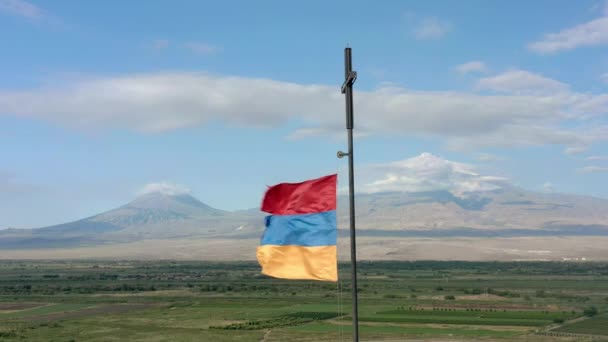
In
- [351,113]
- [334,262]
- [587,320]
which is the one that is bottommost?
[587,320]

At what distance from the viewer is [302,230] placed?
2183cm

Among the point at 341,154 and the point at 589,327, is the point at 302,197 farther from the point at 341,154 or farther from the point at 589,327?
the point at 589,327

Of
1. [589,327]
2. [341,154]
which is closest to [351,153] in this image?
[341,154]

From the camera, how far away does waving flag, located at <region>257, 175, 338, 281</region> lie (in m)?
21.3

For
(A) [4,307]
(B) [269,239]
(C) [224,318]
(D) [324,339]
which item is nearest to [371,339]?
(D) [324,339]

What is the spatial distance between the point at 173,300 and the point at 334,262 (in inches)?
5266

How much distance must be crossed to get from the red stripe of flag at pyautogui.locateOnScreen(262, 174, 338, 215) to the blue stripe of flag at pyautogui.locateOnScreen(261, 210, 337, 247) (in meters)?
0.19

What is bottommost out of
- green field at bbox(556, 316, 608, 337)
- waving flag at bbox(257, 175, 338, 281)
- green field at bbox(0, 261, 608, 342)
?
green field at bbox(556, 316, 608, 337)

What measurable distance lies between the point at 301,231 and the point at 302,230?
1.9 inches

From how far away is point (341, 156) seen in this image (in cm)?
2002

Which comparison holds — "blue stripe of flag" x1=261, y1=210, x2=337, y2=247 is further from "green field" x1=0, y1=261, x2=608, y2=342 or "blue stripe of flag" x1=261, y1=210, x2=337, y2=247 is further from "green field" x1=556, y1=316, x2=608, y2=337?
"green field" x1=556, y1=316, x2=608, y2=337

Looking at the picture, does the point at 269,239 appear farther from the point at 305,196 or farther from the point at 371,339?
the point at 371,339

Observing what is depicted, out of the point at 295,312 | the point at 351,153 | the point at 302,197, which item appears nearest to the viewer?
the point at 351,153

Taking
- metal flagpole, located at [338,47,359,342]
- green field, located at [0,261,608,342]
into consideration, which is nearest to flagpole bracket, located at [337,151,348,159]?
metal flagpole, located at [338,47,359,342]
